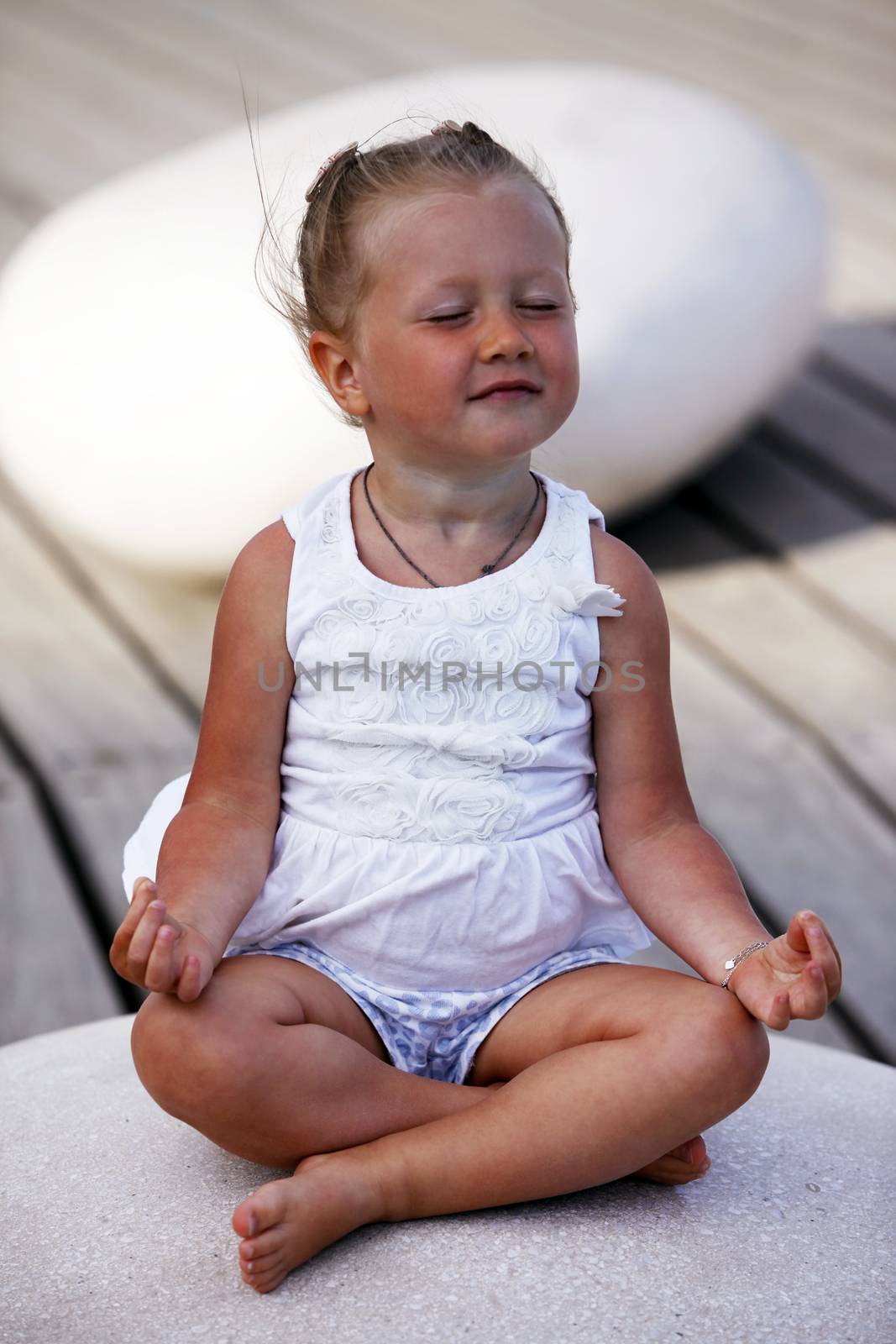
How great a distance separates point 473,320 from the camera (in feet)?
3.38

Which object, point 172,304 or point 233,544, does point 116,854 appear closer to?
point 233,544

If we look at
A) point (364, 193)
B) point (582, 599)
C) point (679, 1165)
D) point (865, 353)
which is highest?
point (364, 193)

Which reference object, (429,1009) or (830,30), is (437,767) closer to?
(429,1009)

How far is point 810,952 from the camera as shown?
95 centimetres

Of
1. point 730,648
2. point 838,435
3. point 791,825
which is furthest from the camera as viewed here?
point 838,435

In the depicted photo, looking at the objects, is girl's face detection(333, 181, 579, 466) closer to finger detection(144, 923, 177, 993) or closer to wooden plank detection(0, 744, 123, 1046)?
finger detection(144, 923, 177, 993)

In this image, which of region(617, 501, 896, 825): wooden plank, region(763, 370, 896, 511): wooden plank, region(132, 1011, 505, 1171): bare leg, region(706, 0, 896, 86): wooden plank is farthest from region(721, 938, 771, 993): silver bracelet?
region(706, 0, 896, 86): wooden plank

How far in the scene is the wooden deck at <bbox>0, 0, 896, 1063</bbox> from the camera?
1782 millimetres

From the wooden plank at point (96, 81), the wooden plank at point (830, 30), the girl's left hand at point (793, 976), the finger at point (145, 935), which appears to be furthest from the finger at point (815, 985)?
the wooden plank at point (830, 30)

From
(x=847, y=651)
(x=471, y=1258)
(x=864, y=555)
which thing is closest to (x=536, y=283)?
(x=471, y=1258)

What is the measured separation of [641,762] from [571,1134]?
0.27 meters

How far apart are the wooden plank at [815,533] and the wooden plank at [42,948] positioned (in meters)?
1.21

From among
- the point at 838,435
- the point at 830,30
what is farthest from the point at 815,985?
the point at 830,30

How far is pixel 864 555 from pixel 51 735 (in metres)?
1.30
